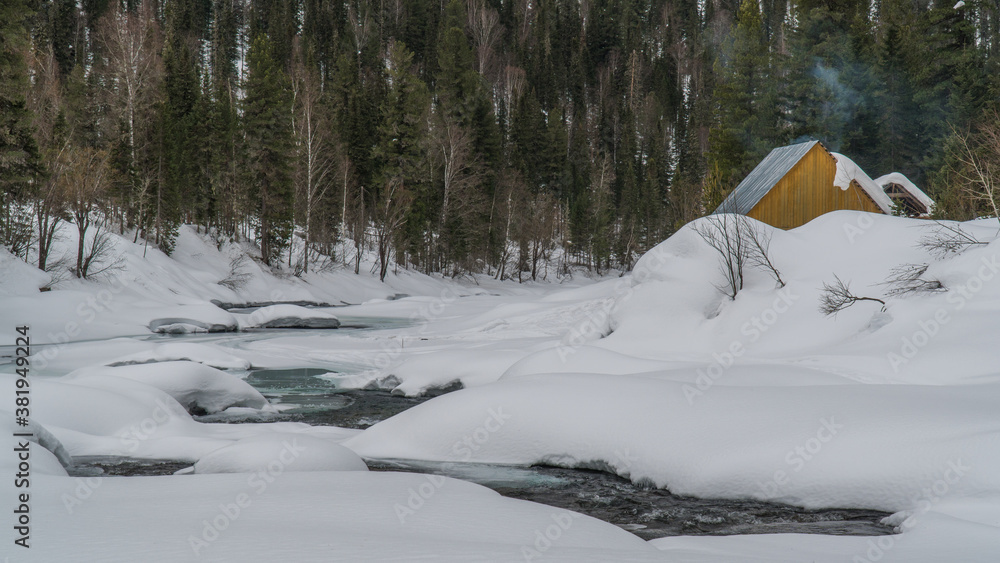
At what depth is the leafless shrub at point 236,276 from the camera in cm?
3372

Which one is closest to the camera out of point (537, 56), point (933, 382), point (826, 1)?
point (933, 382)

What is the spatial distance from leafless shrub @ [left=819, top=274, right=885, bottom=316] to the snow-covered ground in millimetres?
214

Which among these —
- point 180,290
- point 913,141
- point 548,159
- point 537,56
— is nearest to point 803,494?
point 180,290

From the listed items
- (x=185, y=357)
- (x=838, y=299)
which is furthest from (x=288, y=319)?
(x=838, y=299)

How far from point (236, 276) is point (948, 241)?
30938 millimetres

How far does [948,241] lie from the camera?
14656 millimetres

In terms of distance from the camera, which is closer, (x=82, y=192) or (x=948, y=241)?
(x=948, y=241)

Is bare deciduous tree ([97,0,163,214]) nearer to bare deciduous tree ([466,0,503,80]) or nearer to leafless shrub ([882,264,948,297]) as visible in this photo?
leafless shrub ([882,264,948,297])

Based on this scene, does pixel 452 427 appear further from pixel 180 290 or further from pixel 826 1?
pixel 826 1

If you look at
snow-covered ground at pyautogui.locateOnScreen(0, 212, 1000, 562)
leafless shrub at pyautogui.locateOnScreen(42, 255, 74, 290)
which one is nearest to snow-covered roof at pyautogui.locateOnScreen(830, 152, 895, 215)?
snow-covered ground at pyautogui.locateOnScreen(0, 212, 1000, 562)

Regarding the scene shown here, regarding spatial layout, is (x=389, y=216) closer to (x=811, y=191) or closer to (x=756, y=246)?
(x=811, y=191)

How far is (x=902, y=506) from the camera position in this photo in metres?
6.57

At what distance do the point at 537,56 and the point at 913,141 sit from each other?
5086 cm

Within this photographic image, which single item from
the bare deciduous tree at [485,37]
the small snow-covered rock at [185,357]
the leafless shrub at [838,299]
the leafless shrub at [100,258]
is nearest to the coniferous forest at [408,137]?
the leafless shrub at [100,258]
